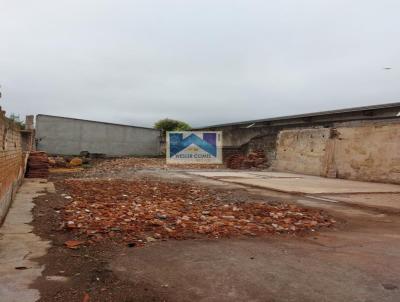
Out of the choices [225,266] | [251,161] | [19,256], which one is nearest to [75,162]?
[251,161]

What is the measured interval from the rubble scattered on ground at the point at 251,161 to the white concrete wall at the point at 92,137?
1212 cm

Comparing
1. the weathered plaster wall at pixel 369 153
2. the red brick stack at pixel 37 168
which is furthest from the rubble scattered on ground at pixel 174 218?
the weathered plaster wall at pixel 369 153

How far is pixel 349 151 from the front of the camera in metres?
15.4

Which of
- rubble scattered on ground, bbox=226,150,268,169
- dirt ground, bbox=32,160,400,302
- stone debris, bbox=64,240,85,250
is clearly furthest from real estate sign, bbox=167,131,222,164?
stone debris, bbox=64,240,85,250

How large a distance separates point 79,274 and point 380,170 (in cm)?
1289

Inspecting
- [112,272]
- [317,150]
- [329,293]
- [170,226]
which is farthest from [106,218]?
[317,150]

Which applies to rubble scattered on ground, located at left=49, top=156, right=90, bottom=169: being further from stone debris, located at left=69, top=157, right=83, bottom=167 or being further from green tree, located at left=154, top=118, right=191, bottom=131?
green tree, located at left=154, top=118, right=191, bottom=131

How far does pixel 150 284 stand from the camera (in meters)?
3.33

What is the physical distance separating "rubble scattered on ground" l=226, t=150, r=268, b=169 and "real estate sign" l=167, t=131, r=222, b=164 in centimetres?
342

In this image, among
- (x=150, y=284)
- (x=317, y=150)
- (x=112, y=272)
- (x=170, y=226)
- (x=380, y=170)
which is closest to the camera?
(x=150, y=284)

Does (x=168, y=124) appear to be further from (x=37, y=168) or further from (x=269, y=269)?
(x=269, y=269)

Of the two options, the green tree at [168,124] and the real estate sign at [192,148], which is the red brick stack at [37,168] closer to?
the real estate sign at [192,148]

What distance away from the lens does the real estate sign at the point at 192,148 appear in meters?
26.7

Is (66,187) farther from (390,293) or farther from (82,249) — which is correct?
(390,293)
